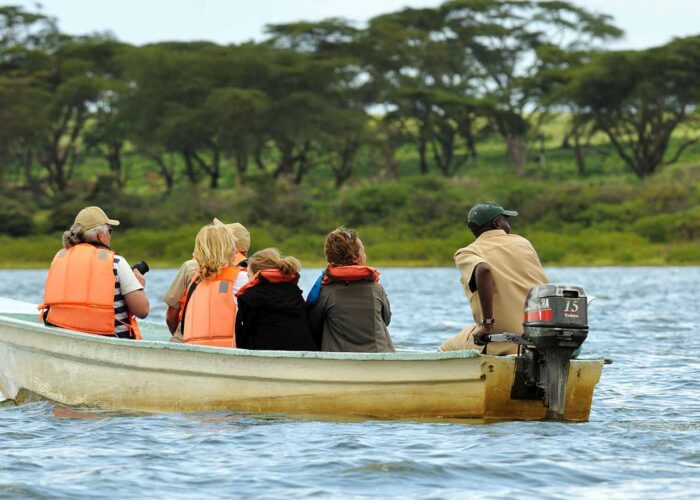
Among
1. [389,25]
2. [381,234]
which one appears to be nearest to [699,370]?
[381,234]

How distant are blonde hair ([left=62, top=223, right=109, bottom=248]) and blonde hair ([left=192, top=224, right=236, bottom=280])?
71cm

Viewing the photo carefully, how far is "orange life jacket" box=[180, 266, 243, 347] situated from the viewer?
9.56m

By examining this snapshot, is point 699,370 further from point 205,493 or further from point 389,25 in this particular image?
point 389,25

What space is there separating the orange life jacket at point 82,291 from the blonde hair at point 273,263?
101 cm

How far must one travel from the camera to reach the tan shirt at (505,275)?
901cm

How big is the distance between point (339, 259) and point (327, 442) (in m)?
1.27

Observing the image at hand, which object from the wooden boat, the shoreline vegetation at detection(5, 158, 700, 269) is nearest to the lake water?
the wooden boat

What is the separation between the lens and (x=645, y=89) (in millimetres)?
49000

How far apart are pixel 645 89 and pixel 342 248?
41.5 metres

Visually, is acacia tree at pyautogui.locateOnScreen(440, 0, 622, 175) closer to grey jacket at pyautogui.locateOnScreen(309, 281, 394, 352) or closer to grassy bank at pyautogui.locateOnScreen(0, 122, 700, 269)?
grassy bank at pyautogui.locateOnScreen(0, 122, 700, 269)

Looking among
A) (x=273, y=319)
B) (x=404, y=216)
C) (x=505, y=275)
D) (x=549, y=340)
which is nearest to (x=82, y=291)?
(x=273, y=319)

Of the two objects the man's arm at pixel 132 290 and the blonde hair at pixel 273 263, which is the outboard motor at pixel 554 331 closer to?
the blonde hair at pixel 273 263

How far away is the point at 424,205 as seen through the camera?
46.7m

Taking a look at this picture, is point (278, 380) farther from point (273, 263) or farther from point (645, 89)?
point (645, 89)
